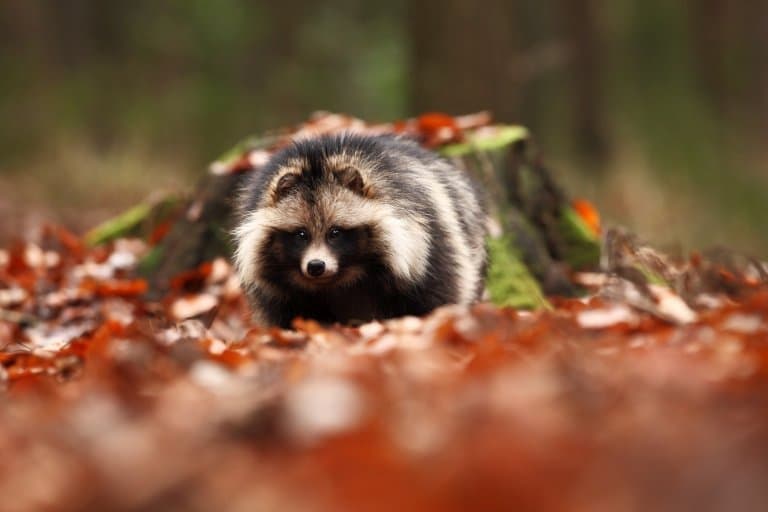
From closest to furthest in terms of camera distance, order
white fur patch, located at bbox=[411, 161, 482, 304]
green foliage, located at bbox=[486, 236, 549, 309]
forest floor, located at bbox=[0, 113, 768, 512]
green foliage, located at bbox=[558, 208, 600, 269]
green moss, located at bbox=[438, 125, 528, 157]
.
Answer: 1. forest floor, located at bbox=[0, 113, 768, 512]
2. white fur patch, located at bbox=[411, 161, 482, 304]
3. green foliage, located at bbox=[486, 236, 549, 309]
4. green moss, located at bbox=[438, 125, 528, 157]
5. green foliage, located at bbox=[558, 208, 600, 269]

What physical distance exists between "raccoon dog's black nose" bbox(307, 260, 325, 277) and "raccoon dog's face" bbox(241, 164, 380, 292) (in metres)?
0.09

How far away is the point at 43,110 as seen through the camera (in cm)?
1772

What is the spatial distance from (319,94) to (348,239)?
15.6 m

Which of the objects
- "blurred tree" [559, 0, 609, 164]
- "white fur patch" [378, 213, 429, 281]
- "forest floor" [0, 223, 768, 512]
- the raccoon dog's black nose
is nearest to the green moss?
"white fur patch" [378, 213, 429, 281]

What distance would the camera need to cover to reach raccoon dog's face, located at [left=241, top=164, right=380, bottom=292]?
5.18m

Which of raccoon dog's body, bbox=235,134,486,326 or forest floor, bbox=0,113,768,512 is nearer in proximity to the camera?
forest floor, bbox=0,113,768,512

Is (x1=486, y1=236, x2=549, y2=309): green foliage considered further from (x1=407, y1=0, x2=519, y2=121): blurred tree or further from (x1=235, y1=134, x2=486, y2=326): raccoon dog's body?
(x1=407, y1=0, x2=519, y2=121): blurred tree

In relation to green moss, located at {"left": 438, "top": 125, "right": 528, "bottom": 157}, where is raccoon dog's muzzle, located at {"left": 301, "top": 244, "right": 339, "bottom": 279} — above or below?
below

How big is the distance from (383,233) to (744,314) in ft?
6.49

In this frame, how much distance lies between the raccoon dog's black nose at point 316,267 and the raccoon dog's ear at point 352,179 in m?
0.47

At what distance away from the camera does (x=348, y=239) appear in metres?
5.21

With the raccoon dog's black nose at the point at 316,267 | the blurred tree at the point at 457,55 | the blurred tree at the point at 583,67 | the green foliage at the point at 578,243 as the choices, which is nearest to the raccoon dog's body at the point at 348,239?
the raccoon dog's black nose at the point at 316,267

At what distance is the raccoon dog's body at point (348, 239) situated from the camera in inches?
204

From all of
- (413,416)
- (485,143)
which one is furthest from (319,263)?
(485,143)
